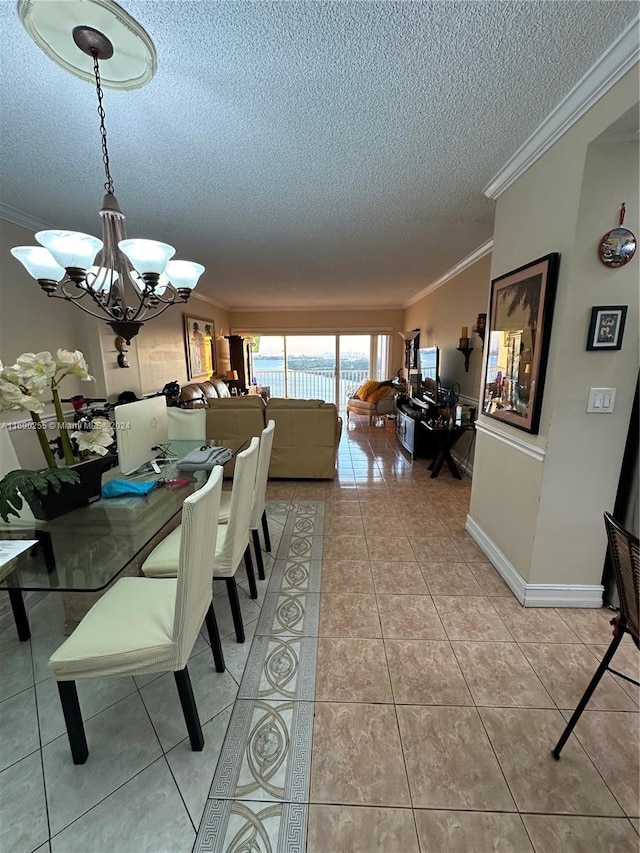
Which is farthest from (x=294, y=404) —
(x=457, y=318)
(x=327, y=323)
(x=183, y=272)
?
(x=327, y=323)

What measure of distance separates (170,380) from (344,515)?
11.3 ft

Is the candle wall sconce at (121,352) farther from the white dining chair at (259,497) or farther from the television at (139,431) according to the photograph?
the white dining chair at (259,497)

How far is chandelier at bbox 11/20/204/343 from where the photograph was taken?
4.58 feet

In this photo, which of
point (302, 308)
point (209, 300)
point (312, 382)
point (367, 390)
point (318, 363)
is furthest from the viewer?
point (312, 382)

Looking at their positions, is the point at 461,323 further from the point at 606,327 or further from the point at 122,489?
the point at 122,489

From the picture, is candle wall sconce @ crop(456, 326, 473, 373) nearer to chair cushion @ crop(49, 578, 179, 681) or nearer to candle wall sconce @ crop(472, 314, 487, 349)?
candle wall sconce @ crop(472, 314, 487, 349)

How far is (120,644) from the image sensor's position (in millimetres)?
1111

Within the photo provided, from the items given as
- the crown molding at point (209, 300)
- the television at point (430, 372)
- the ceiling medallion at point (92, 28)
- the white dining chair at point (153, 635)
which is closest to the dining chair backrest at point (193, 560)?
the white dining chair at point (153, 635)

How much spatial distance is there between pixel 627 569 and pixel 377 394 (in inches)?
221

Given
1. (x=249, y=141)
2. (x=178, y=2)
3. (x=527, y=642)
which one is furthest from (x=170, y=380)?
(x=527, y=642)

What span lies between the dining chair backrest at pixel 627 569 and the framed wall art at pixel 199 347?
5.48 m

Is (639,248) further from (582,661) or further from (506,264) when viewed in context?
(582,661)

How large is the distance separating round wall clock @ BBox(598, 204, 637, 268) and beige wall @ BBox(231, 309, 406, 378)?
5973mm

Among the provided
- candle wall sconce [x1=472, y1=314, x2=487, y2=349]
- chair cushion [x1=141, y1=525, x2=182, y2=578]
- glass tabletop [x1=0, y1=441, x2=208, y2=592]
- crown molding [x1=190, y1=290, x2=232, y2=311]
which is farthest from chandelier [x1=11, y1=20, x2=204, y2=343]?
crown molding [x1=190, y1=290, x2=232, y2=311]
